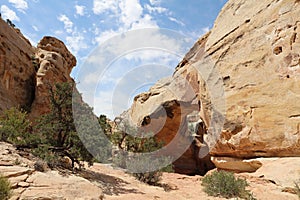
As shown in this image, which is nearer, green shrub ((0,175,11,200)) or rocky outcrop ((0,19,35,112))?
green shrub ((0,175,11,200))

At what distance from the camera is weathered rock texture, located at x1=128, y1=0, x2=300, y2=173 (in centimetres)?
996

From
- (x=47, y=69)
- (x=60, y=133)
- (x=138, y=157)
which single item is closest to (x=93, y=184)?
(x=60, y=133)

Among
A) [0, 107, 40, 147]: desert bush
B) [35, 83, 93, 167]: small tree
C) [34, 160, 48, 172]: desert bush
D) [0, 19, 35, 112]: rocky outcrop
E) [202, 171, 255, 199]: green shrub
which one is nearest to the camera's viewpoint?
[34, 160, 48, 172]: desert bush

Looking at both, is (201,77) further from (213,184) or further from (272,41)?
(213,184)

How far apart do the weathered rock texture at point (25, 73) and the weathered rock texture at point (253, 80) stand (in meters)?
10.2

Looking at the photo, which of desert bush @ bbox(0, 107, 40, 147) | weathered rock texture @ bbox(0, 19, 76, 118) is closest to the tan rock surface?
desert bush @ bbox(0, 107, 40, 147)

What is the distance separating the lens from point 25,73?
18016 mm

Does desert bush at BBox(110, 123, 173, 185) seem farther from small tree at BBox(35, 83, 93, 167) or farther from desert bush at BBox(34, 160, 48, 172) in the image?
desert bush at BBox(34, 160, 48, 172)

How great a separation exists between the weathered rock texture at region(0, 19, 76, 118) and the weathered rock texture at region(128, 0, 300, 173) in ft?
33.5

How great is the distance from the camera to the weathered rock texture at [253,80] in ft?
32.7

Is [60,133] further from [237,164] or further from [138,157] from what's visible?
[237,164]

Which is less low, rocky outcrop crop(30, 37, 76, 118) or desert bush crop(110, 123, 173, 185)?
rocky outcrop crop(30, 37, 76, 118)

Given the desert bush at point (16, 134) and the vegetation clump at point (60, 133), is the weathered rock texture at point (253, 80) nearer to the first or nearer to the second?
the vegetation clump at point (60, 133)

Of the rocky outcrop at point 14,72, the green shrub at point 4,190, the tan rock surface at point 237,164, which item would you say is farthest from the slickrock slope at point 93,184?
the rocky outcrop at point 14,72
